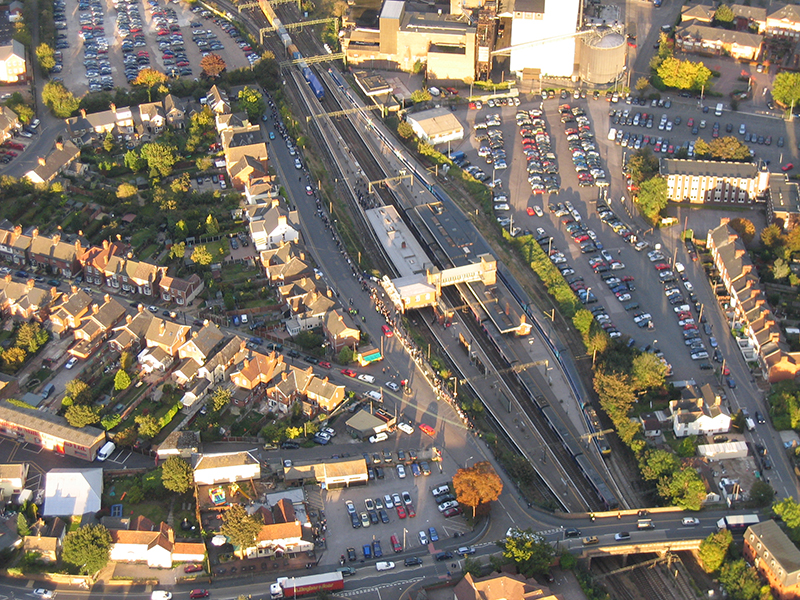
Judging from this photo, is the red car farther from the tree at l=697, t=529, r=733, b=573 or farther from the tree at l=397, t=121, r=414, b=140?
the tree at l=397, t=121, r=414, b=140

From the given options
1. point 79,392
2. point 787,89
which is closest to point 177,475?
point 79,392

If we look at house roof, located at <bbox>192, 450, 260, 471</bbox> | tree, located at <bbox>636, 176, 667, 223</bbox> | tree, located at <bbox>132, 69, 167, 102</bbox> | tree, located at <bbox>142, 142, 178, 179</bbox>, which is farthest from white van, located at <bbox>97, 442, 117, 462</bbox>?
tree, located at <bbox>132, 69, 167, 102</bbox>

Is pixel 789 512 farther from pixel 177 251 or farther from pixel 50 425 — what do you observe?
pixel 177 251

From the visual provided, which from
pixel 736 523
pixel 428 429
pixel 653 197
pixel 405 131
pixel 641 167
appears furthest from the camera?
pixel 405 131

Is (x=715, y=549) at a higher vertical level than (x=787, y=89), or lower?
lower

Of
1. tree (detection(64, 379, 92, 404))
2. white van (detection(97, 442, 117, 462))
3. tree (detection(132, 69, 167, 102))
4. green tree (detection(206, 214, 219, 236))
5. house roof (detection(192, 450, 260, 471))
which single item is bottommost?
white van (detection(97, 442, 117, 462))

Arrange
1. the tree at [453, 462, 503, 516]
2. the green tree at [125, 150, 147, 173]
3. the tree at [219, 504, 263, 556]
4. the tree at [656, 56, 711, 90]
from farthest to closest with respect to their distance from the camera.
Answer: the tree at [656, 56, 711, 90] → the green tree at [125, 150, 147, 173] → the tree at [453, 462, 503, 516] → the tree at [219, 504, 263, 556]
